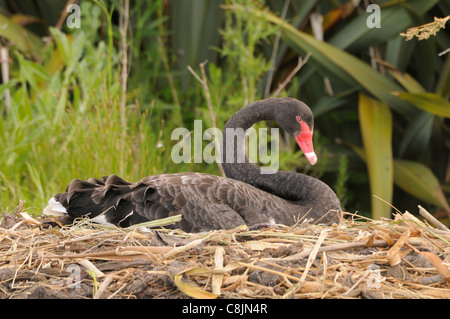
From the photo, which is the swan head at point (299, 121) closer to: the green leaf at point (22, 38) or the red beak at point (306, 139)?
the red beak at point (306, 139)

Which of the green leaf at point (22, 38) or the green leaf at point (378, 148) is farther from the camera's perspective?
the green leaf at point (22, 38)

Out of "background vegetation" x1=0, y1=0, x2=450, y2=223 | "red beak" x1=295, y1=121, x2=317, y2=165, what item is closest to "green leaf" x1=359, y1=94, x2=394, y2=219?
"background vegetation" x1=0, y1=0, x2=450, y2=223

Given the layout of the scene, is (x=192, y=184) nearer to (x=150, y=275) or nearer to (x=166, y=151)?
(x=150, y=275)

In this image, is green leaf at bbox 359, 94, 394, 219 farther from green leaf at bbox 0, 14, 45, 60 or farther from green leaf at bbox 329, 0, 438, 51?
green leaf at bbox 0, 14, 45, 60

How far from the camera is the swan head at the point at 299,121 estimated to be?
3172mm

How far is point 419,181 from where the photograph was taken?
187 inches

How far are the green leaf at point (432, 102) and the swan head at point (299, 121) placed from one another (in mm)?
1417

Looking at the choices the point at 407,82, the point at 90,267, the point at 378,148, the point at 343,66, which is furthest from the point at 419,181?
the point at 90,267

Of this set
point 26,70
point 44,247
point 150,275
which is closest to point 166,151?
point 26,70

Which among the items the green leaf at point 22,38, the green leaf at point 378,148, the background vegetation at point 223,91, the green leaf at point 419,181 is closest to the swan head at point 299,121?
the background vegetation at point 223,91

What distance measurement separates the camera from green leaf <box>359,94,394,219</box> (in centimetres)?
447

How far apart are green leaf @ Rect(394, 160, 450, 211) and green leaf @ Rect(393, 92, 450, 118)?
20.8 inches

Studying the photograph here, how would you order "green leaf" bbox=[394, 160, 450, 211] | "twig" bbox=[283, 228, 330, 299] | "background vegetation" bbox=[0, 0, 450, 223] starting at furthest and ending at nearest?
1. "green leaf" bbox=[394, 160, 450, 211]
2. "background vegetation" bbox=[0, 0, 450, 223]
3. "twig" bbox=[283, 228, 330, 299]

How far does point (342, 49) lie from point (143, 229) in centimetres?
329
